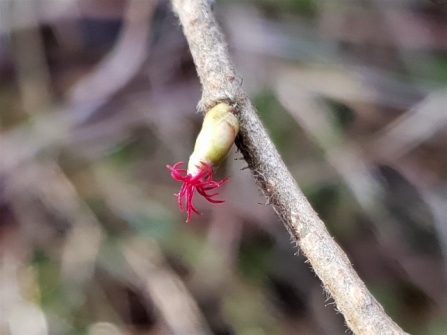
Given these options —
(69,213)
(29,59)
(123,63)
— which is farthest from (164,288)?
(29,59)

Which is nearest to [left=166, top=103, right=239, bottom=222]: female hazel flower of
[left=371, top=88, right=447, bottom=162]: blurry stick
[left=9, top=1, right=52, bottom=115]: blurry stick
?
[left=371, top=88, right=447, bottom=162]: blurry stick

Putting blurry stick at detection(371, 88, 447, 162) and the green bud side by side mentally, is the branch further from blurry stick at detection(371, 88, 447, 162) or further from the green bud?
blurry stick at detection(371, 88, 447, 162)

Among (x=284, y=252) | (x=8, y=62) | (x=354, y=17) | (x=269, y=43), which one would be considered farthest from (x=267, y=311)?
(x=8, y=62)

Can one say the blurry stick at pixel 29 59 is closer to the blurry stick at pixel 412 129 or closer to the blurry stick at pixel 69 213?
the blurry stick at pixel 69 213

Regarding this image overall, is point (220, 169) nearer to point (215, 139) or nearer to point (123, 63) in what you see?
point (123, 63)

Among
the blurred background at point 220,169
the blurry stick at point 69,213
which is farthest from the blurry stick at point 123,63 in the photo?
the blurry stick at point 69,213

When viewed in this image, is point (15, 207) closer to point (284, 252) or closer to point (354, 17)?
point (284, 252)
